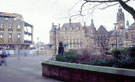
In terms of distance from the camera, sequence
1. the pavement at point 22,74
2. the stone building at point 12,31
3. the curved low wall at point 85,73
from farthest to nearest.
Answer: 1. the stone building at point 12,31
2. the pavement at point 22,74
3. the curved low wall at point 85,73

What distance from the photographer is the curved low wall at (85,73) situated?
6242mm

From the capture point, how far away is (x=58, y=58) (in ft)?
39.1

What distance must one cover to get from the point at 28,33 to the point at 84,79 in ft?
189

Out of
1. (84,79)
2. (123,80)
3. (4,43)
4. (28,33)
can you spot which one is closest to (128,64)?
(123,80)

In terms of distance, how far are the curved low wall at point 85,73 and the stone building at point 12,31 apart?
46.4m

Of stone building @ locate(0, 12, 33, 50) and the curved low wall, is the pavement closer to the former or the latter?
the curved low wall

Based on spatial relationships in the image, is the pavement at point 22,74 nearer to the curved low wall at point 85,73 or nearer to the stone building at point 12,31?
the curved low wall at point 85,73

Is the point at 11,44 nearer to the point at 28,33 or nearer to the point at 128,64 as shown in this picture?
the point at 28,33

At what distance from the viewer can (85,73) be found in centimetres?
780

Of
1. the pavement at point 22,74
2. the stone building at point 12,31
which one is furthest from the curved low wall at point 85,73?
the stone building at point 12,31

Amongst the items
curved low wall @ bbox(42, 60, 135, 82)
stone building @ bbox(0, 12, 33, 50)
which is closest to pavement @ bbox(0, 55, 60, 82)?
curved low wall @ bbox(42, 60, 135, 82)

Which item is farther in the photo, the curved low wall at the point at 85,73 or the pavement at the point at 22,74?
the pavement at the point at 22,74

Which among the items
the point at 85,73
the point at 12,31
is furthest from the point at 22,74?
the point at 12,31

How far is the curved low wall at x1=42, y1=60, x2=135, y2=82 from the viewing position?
624cm
